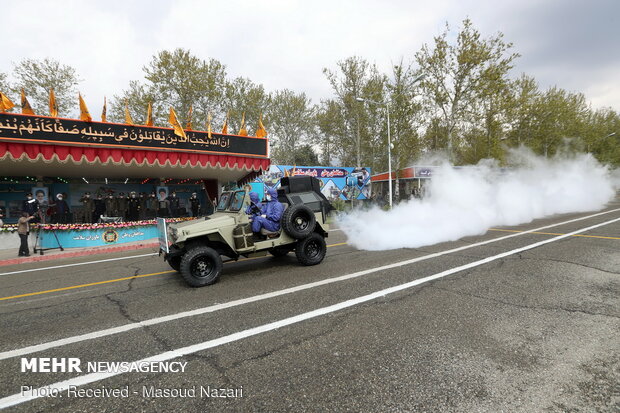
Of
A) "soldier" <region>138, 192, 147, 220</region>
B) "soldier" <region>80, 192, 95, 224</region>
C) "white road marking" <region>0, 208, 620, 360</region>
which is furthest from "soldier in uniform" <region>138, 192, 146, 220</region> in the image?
"white road marking" <region>0, 208, 620, 360</region>

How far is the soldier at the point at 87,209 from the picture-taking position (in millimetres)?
16078

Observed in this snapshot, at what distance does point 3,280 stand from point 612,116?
217 ft

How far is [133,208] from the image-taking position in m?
17.1

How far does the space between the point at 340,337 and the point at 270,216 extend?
346cm

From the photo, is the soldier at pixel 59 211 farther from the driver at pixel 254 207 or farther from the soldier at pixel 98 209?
the driver at pixel 254 207

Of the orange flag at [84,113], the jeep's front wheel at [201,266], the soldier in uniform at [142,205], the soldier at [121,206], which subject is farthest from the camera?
the soldier in uniform at [142,205]

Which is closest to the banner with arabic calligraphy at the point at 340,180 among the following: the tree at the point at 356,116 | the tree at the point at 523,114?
the tree at the point at 356,116

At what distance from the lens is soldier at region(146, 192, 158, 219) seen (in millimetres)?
17594

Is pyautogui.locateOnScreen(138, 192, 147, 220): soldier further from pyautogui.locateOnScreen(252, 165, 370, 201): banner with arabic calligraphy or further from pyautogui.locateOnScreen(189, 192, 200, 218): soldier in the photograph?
pyautogui.locateOnScreen(252, 165, 370, 201): banner with arabic calligraphy

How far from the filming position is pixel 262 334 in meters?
3.33

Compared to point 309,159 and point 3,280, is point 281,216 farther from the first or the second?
point 309,159

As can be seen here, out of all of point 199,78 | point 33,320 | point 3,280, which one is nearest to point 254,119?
point 199,78

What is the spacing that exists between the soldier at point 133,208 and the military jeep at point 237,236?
13360 millimetres

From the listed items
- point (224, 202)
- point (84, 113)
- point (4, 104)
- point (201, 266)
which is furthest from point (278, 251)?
point (4, 104)
